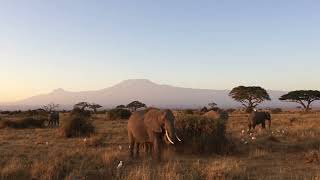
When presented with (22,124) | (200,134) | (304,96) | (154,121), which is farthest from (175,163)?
(304,96)

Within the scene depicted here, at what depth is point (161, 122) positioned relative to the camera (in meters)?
15.1

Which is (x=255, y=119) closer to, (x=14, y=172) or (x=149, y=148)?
(x=149, y=148)

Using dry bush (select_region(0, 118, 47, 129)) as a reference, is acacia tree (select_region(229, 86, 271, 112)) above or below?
above

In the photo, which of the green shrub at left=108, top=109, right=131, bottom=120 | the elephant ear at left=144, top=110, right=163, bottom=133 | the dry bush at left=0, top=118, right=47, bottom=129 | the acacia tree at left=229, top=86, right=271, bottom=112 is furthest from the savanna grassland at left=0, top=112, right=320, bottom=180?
the acacia tree at left=229, top=86, right=271, bottom=112

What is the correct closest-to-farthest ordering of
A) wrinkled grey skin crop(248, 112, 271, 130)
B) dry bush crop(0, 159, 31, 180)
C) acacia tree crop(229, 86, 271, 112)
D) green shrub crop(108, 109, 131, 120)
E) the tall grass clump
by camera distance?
dry bush crop(0, 159, 31, 180)
the tall grass clump
wrinkled grey skin crop(248, 112, 271, 130)
green shrub crop(108, 109, 131, 120)
acacia tree crop(229, 86, 271, 112)

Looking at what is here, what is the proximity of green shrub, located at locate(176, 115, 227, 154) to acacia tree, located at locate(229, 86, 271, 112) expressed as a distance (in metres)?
60.2

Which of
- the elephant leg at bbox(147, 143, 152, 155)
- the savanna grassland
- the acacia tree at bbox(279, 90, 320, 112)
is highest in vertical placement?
the acacia tree at bbox(279, 90, 320, 112)

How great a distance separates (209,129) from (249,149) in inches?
64.8

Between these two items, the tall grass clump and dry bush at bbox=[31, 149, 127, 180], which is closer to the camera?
dry bush at bbox=[31, 149, 127, 180]

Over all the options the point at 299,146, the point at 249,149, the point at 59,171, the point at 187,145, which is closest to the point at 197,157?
the point at 187,145

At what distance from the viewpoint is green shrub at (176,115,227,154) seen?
58.5ft

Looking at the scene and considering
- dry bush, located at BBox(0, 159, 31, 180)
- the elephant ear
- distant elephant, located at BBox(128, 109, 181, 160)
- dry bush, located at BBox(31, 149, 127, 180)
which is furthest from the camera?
the elephant ear

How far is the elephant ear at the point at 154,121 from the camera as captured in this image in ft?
49.8

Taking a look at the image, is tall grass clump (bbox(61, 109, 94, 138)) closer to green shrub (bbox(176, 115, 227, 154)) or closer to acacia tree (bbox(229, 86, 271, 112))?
green shrub (bbox(176, 115, 227, 154))
